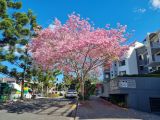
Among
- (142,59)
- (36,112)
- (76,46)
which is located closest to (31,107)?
(36,112)

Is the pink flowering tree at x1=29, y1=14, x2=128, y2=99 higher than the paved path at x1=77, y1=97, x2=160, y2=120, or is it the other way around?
the pink flowering tree at x1=29, y1=14, x2=128, y2=99

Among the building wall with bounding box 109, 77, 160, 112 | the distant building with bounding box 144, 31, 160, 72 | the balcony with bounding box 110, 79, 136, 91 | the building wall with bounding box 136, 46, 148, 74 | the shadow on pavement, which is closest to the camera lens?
the shadow on pavement

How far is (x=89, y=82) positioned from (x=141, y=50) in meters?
23.3

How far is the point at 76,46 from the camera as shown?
21672 millimetres

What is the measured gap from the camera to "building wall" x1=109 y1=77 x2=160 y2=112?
19656 mm

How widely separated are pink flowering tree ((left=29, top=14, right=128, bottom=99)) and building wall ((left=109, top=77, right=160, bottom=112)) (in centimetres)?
417

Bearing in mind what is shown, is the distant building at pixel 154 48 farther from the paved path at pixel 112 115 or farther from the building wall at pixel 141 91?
the paved path at pixel 112 115

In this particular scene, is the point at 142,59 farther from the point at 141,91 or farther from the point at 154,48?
the point at 141,91

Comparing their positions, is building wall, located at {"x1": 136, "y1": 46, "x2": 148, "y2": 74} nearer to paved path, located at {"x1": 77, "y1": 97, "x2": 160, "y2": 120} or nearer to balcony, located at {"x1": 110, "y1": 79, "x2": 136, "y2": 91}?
balcony, located at {"x1": 110, "y1": 79, "x2": 136, "y2": 91}

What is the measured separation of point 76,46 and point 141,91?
7180 mm

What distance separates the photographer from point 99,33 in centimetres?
2305

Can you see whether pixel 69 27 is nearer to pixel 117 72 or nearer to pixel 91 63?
pixel 91 63

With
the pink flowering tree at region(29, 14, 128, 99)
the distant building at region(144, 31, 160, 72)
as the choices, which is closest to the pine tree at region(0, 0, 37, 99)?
the pink flowering tree at region(29, 14, 128, 99)

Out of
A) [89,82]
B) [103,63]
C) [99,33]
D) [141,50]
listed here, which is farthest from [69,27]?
[141,50]
